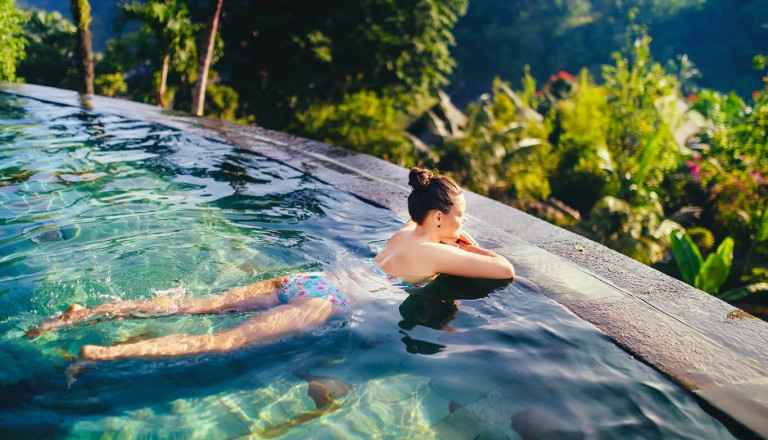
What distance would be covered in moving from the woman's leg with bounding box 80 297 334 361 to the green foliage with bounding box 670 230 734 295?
4784 mm

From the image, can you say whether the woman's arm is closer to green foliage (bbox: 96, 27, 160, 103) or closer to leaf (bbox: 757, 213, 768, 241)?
leaf (bbox: 757, 213, 768, 241)

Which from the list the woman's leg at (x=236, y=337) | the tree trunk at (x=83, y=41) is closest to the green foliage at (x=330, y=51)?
the tree trunk at (x=83, y=41)

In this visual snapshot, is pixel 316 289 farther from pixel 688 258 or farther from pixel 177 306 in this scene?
pixel 688 258

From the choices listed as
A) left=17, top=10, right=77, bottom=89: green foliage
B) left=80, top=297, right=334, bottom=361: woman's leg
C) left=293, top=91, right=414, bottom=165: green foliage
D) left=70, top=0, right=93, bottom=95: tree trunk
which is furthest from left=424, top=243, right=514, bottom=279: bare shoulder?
left=17, top=10, right=77, bottom=89: green foliage

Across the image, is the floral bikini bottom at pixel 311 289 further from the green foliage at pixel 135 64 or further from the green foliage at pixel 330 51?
the green foliage at pixel 135 64

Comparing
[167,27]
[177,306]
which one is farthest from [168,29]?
[177,306]

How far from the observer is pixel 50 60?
2155cm

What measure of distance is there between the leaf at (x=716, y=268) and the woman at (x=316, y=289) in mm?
3469

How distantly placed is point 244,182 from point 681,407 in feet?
16.6

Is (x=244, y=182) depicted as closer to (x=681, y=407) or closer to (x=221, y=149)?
(x=221, y=149)

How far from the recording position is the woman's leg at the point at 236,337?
8.73 feet

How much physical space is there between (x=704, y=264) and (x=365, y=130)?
7.74m

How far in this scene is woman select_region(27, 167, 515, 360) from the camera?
2934 mm

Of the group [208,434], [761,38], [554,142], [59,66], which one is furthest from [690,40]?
[208,434]
